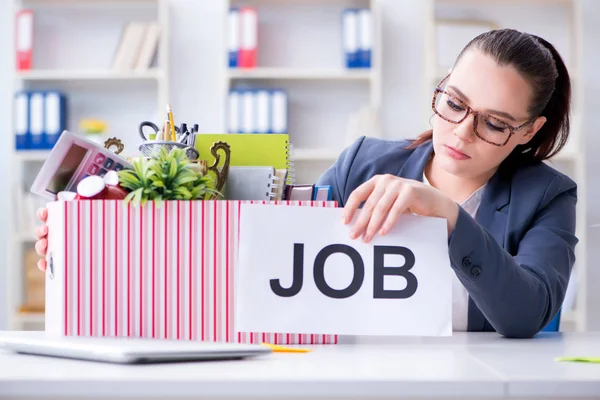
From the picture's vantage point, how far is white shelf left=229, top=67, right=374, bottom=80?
361 centimetres

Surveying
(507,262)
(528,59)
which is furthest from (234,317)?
(528,59)

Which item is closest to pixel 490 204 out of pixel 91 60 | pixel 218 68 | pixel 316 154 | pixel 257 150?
pixel 257 150

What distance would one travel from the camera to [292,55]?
388 centimetres

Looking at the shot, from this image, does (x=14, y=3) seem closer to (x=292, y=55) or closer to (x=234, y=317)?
(x=292, y=55)

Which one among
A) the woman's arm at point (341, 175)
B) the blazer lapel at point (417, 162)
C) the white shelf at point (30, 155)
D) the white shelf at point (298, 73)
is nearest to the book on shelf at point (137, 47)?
the white shelf at point (298, 73)

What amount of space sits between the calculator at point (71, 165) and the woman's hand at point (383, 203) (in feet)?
1.13

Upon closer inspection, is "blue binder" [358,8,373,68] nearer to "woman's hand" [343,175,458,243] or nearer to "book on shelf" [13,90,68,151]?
"book on shelf" [13,90,68,151]

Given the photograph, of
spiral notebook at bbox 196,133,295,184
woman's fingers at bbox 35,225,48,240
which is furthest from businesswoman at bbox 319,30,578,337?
woman's fingers at bbox 35,225,48,240

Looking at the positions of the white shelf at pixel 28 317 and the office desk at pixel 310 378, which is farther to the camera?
the white shelf at pixel 28 317

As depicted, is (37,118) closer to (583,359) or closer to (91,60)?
(91,60)

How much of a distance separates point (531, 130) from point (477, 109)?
24 centimetres

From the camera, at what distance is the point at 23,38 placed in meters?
3.66

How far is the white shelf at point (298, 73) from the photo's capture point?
3.61 meters

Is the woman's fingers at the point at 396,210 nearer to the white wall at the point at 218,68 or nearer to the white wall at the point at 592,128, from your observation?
the white wall at the point at 218,68
